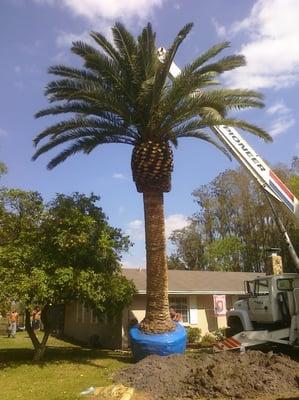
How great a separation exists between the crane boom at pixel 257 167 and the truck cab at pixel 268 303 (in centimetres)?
137

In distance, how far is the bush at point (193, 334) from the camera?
76.9 feet

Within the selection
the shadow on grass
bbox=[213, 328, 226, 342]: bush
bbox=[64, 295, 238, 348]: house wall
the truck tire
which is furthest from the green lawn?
bbox=[213, 328, 226, 342]: bush

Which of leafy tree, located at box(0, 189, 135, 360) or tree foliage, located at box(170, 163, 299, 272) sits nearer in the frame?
leafy tree, located at box(0, 189, 135, 360)

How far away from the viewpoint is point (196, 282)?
26.3 m

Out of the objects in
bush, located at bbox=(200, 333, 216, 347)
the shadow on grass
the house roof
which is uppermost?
the house roof

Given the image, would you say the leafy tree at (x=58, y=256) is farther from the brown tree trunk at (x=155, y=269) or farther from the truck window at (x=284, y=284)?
the truck window at (x=284, y=284)

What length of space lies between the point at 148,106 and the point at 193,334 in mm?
12254

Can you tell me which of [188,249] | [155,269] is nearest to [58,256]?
[155,269]

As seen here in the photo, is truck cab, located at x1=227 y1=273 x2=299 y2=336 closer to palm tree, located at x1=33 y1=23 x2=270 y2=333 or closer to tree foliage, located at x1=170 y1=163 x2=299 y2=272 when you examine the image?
palm tree, located at x1=33 y1=23 x2=270 y2=333

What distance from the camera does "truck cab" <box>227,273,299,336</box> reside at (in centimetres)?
1527

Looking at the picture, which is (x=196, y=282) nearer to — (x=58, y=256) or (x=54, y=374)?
(x=58, y=256)

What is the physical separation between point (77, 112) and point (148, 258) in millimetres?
5648

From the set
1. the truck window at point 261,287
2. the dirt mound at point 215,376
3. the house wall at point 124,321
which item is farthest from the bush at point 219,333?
the dirt mound at point 215,376

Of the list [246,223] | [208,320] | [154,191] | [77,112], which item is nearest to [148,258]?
[154,191]
